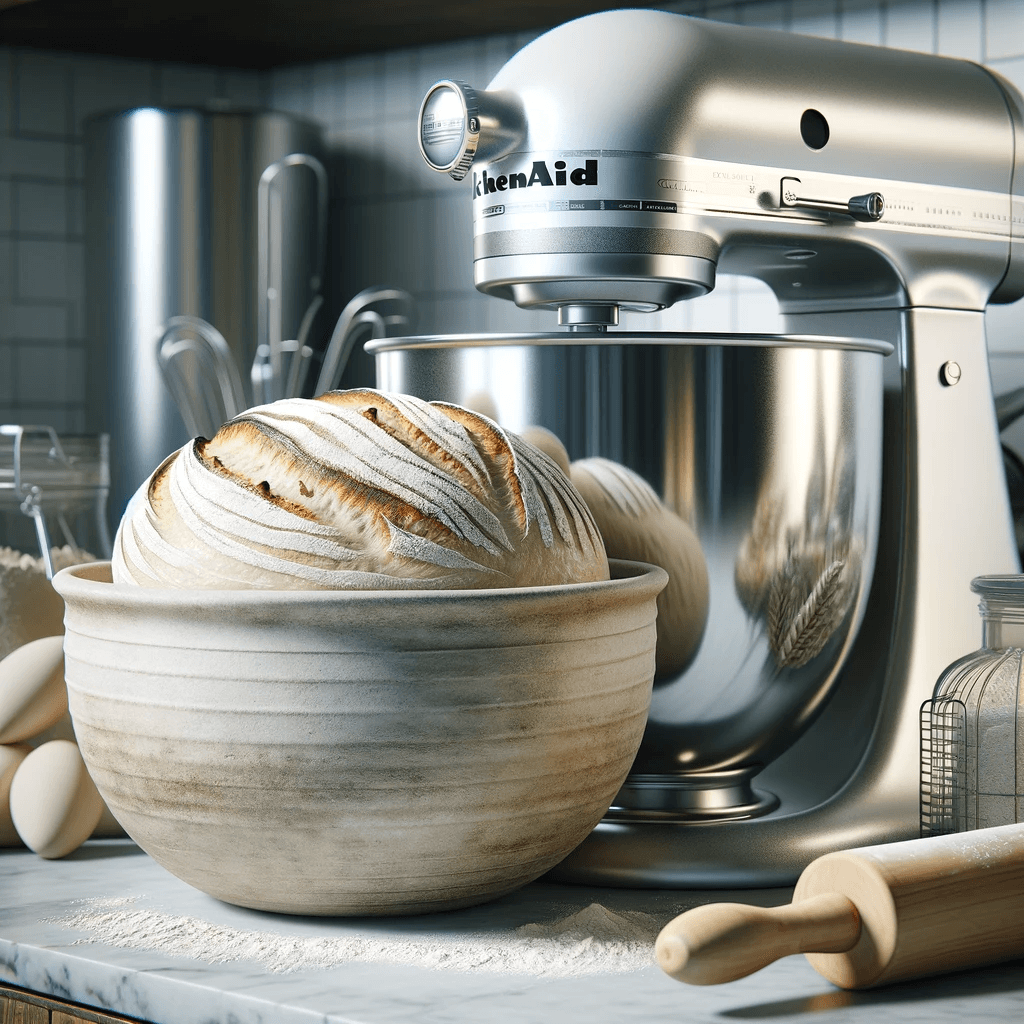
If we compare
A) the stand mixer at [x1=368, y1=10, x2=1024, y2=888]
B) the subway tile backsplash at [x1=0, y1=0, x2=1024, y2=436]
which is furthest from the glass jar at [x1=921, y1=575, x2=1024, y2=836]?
the subway tile backsplash at [x1=0, y1=0, x2=1024, y2=436]

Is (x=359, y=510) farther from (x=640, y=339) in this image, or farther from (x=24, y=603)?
(x=24, y=603)

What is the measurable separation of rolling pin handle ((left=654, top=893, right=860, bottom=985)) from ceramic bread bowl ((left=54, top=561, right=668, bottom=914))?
0.11 metres

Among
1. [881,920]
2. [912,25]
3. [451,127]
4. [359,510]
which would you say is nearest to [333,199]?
[912,25]

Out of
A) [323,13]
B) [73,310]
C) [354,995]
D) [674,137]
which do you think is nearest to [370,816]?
[354,995]

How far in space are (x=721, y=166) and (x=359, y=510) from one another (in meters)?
0.28

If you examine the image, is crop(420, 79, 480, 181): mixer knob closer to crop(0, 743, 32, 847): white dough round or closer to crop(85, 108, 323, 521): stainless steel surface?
crop(0, 743, 32, 847): white dough round

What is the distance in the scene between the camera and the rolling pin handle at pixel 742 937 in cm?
48

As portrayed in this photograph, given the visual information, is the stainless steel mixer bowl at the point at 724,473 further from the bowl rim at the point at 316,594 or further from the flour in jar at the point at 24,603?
the flour in jar at the point at 24,603

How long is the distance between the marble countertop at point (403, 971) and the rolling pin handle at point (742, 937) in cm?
2

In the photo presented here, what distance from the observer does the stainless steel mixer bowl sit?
2.24 ft

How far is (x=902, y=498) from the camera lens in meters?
0.78

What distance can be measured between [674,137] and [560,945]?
37 centimetres

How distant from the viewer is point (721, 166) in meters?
0.73

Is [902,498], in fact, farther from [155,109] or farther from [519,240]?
[155,109]
